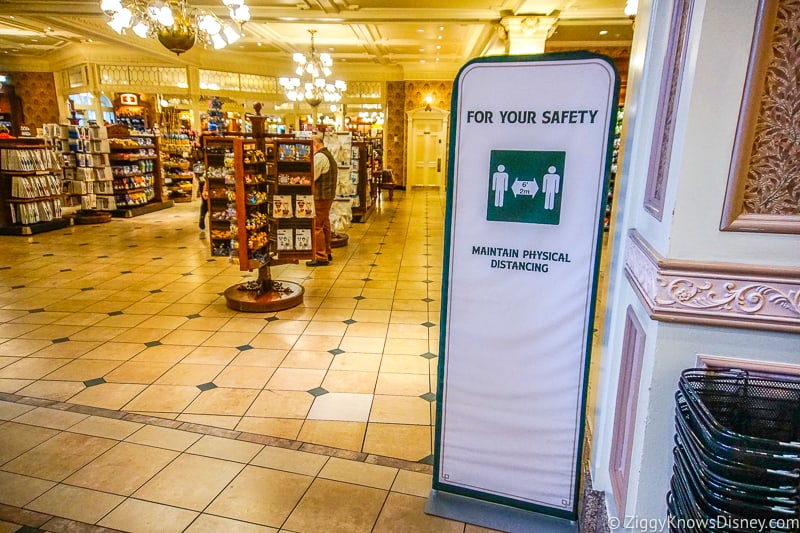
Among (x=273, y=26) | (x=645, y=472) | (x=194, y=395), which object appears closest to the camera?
(x=645, y=472)

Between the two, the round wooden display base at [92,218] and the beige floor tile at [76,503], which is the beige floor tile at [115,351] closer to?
the beige floor tile at [76,503]

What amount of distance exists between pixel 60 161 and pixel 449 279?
1083 cm

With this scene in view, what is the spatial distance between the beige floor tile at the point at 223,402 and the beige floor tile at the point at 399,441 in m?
0.93

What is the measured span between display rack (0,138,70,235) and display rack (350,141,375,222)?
572 centimetres

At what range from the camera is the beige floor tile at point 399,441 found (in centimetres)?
280

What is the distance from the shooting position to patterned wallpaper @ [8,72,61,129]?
15102mm

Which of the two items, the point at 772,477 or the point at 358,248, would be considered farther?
the point at 358,248

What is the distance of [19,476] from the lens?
99.6 inches

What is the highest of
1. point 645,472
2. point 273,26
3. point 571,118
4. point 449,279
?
point 273,26

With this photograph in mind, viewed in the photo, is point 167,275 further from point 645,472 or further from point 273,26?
point 273,26

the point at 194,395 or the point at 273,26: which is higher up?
the point at 273,26

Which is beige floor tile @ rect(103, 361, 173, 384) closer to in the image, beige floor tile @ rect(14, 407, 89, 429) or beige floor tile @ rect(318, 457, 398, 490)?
beige floor tile @ rect(14, 407, 89, 429)

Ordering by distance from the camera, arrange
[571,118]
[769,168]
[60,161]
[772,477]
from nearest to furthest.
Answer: [772,477] < [769,168] < [571,118] < [60,161]

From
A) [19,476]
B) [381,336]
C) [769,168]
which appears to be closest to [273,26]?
[381,336]
